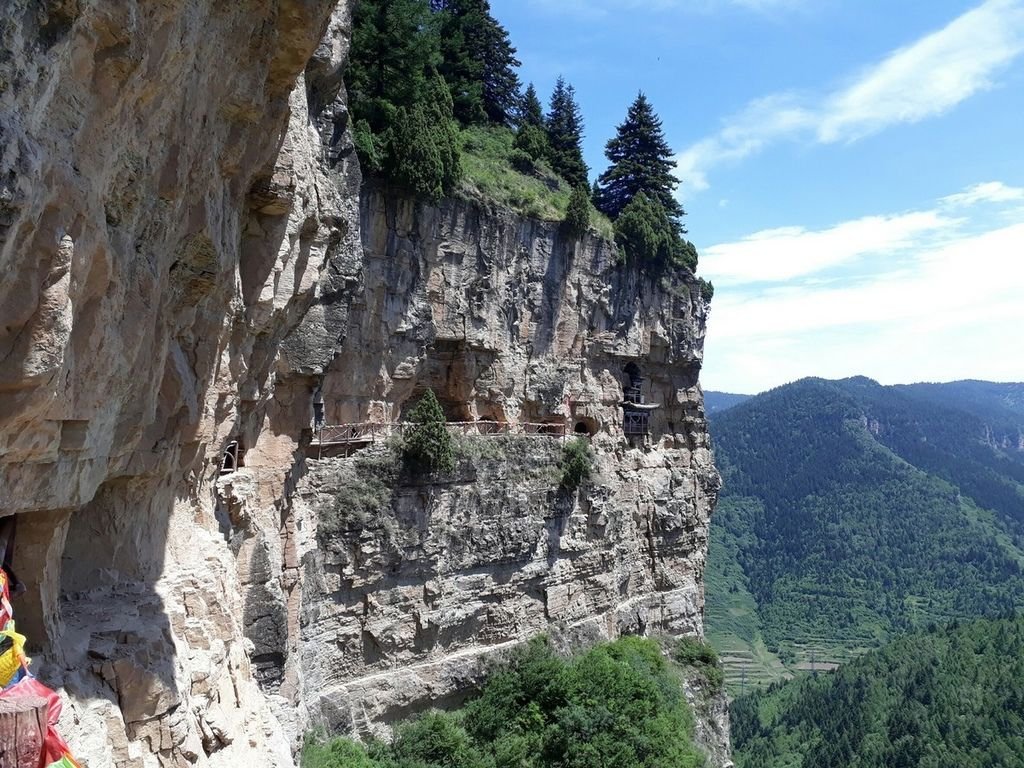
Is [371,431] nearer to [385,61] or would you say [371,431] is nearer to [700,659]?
[385,61]

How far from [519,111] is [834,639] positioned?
334 feet

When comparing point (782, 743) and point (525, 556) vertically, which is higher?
point (525, 556)

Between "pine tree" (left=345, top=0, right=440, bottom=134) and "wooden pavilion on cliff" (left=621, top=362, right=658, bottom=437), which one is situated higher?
"pine tree" (left=345, top=0, right=440, bottom=134)

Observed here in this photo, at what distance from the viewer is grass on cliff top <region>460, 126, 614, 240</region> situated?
2750 cm

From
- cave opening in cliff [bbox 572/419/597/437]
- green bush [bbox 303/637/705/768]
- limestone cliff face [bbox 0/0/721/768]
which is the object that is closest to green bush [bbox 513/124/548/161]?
limestone cliff face [bbox 0/0/721/768]

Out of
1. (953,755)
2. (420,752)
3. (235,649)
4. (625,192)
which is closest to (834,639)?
(953,755)

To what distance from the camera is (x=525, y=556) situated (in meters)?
27.5

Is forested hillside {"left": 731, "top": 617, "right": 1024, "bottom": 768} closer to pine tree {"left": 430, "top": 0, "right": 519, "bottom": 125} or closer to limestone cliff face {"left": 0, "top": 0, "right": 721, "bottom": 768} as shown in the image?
limestone cliff face {"left": 0, "top": 0, "right": 721, "bottom": 768}

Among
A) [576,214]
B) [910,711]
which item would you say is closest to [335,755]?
[576,214]

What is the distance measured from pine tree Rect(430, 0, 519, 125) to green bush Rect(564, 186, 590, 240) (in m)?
6.77

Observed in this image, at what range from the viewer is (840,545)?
138875 mm

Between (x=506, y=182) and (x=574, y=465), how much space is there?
10957 millimetres

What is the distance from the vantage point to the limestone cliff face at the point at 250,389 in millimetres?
6180

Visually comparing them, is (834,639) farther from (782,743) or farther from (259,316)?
(259,316)
